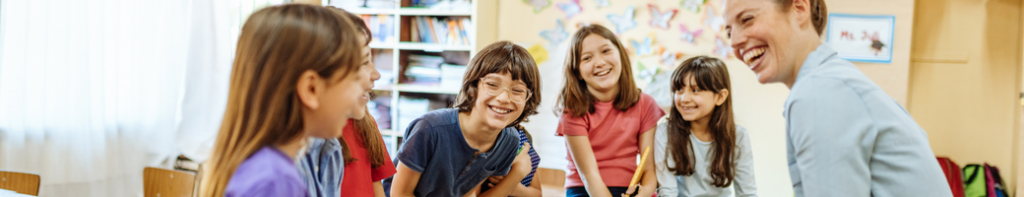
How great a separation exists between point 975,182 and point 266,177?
407 centimetres

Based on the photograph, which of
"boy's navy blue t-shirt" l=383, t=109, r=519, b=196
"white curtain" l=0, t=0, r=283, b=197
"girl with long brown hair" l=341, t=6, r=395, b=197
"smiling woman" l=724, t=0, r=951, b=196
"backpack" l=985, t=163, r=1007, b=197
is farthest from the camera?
"backpack" l=985, t=163, r=1007, b=197

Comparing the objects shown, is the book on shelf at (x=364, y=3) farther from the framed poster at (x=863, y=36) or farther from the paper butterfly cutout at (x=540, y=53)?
the framed poster at (x=863, y=36)

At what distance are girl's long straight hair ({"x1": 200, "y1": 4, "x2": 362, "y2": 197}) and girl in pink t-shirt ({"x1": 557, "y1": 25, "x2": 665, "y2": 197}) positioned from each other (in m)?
1.34

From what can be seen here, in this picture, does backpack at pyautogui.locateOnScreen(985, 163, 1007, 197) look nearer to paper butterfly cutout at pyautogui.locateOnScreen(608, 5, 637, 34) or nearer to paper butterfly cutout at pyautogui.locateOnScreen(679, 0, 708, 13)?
paper butterfly cutout at pyautogui.locateOnScreen(679, 0, 708, 13)

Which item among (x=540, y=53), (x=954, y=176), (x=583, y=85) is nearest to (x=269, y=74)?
(x=583, y=85)

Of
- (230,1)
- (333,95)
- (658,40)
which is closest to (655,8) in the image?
(658,40)

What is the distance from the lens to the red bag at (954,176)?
3311mm

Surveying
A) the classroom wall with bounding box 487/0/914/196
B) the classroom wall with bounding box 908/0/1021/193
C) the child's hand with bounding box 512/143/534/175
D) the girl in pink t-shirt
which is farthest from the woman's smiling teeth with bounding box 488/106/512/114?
the classroom wall with bounding box 908/0/1021/193

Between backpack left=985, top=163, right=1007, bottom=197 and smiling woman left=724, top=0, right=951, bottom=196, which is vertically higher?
smiling woman left=724, top=0, right=951, bottom=196

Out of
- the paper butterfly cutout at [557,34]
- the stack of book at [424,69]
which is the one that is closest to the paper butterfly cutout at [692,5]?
the paper butterfly cutout at [557,34]

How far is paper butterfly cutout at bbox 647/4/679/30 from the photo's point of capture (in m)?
3.42

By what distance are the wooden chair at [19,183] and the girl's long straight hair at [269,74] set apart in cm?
163

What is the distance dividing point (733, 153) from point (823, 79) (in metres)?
1.11

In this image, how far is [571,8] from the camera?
11.7 feet
